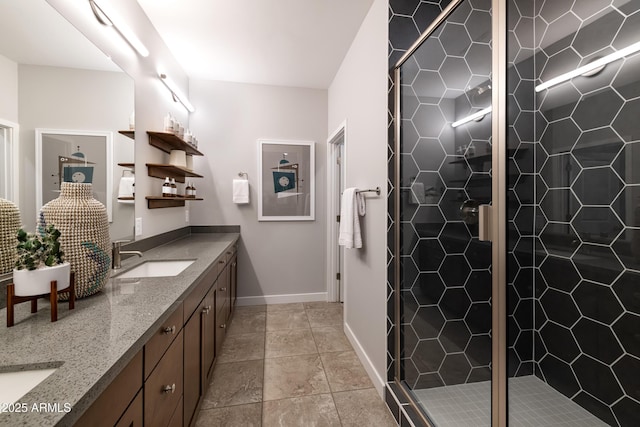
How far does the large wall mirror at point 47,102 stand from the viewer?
3.38 feet

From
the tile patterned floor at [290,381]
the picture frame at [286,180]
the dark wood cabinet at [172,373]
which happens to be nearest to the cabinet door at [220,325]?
the dark wood cabinet at [172,373]

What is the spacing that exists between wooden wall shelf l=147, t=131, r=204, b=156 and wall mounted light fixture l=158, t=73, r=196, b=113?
496 millimetres

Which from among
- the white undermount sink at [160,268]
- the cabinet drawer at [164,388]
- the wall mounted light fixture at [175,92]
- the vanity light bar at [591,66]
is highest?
the wall mounted light fixture at [175,92]

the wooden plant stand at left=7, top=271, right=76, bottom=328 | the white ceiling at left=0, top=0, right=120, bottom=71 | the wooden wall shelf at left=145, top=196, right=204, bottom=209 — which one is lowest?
the wooden plant stand at left=7, top=271, right=76, bottom=328

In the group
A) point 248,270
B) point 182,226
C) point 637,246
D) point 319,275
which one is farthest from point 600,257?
point 182,226

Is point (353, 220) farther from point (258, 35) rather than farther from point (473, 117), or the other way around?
point (258, 35)

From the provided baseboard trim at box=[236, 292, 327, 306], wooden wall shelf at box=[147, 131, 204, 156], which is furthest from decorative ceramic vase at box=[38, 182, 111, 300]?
baseboard trim at box=[236, 292, 327, 306]

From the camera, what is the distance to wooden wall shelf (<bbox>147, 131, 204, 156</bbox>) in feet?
7.29

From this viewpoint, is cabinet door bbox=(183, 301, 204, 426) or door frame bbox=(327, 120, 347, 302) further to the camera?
door frame bbox=(327, 120, 347, 302)

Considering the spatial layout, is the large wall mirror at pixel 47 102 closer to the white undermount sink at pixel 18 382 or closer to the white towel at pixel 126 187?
the white towel at pixel 126 187

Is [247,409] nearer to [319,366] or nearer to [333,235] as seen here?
[319,366]

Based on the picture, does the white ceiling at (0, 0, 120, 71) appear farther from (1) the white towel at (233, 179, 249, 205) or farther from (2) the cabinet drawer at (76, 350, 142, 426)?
(1) the white towel at (233, 179, 249, 205)

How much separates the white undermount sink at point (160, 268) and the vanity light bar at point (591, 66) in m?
2.16

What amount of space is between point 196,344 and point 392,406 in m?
1.19
